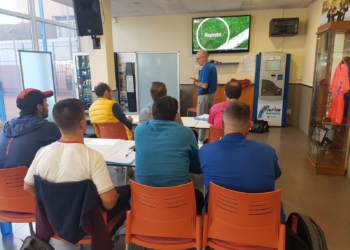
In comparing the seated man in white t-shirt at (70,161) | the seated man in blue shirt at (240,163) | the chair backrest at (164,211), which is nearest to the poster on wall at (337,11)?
the seated man in blue shirt at (240,163)

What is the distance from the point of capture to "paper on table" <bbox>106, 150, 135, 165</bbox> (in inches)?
84.0

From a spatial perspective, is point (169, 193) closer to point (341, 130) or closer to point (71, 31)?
point (341, 130)

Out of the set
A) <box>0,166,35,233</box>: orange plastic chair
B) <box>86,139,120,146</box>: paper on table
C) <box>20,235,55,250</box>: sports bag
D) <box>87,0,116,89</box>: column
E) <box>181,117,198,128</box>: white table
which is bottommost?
<box>20,235,55,250</box>: sports bag

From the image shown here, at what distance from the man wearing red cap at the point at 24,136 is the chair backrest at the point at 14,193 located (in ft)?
0.47

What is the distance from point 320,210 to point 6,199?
2845 mm

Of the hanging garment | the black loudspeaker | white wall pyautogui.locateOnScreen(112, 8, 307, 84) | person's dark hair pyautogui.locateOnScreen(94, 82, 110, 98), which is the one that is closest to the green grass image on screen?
white wall pyautogui.locateOnScreen(112, 8, 307, 84)

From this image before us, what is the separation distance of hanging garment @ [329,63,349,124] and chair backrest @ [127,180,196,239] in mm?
2938

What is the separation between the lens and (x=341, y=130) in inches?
149

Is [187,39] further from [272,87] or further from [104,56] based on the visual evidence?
[104,56]

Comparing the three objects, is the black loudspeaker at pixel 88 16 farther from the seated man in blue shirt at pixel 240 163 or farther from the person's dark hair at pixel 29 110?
the seated man in blue shirt at pixel 240 163

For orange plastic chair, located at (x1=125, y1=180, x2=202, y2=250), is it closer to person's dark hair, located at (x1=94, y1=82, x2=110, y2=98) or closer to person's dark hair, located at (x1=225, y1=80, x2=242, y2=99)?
person's dark hair, located at (x1=225, y1=80, x2=242, y2=99)

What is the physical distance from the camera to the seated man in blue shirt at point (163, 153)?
1739mm

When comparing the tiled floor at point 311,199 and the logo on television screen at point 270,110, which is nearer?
the tiled floor at point 311,199

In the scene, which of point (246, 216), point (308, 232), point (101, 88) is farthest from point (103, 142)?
point (308, 232)
